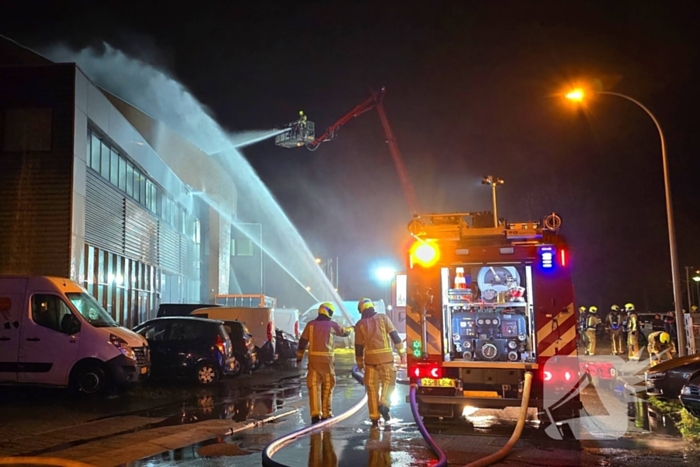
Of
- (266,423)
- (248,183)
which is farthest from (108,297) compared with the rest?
(248,183)

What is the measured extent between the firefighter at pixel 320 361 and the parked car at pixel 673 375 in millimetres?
5781

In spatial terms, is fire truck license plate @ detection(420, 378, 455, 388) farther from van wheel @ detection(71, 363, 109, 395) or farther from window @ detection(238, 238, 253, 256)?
window @ detection(238, 238, 253, 256)

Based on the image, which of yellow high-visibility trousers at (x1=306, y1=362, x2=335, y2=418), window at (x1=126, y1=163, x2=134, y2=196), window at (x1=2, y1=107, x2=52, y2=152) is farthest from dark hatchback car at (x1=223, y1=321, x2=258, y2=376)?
window at (x1=126, y1=163, x2=134, y2=196)

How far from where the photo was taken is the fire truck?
775cm

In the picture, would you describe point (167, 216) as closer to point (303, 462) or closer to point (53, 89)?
point (53, 89)

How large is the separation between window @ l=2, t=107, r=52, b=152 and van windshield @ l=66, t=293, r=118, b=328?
4.97m

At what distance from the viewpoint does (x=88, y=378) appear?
11.1m

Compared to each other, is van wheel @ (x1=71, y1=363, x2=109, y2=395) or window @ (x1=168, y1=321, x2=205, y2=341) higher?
window @ (x1=168, y1=321, x2=205, y2=341)

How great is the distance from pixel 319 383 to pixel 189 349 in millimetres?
5750

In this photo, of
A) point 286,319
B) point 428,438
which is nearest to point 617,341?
point 286,319

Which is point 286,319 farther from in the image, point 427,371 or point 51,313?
point 427,371

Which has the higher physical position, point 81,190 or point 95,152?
point 95,152

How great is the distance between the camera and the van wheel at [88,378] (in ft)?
36.3

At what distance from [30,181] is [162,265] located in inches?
376
